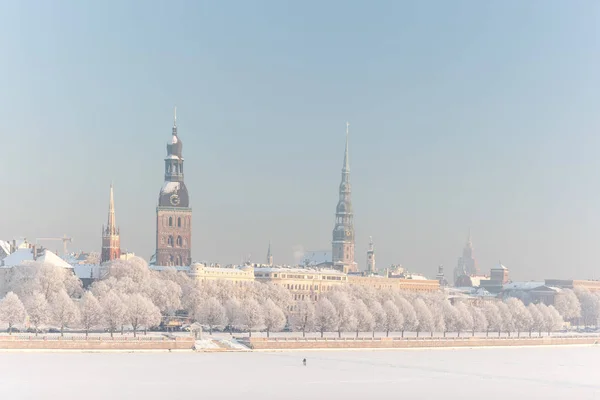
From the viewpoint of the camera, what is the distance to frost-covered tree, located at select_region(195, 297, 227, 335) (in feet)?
457

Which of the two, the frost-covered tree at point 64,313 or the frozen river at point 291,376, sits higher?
the frost-covered tree at point 64,313

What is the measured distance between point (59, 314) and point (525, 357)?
4278 centimetres

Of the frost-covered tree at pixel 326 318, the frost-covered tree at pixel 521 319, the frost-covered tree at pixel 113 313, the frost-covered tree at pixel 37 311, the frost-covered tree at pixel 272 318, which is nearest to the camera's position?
the frost-covered tree at pixel 113 313

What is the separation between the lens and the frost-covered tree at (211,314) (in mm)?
139250

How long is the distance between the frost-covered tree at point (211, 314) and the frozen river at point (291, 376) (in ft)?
73.5

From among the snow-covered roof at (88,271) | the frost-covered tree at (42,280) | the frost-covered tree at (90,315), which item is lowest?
the frost-covered tree at (90,315)

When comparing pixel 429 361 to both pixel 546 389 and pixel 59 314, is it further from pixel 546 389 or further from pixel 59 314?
pixel 59 314

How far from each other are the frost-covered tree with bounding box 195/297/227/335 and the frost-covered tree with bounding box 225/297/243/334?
2.09ft

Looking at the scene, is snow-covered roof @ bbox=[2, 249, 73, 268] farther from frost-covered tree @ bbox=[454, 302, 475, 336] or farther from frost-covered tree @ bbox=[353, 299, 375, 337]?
frost-covered tree @ bbox=[454, 302, 475, 336]

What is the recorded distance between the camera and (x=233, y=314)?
14125 cm

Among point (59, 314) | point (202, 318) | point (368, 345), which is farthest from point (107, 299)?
point (368, 345)

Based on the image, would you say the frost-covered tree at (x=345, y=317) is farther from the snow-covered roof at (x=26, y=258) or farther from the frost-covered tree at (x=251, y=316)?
the snow-covered roof at (x=26, y=258)

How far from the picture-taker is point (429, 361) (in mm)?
111062

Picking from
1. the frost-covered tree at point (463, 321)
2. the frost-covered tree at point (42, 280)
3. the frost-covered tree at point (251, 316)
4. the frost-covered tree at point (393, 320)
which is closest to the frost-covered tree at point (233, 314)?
the frost-covered tree at point (251, 316)
